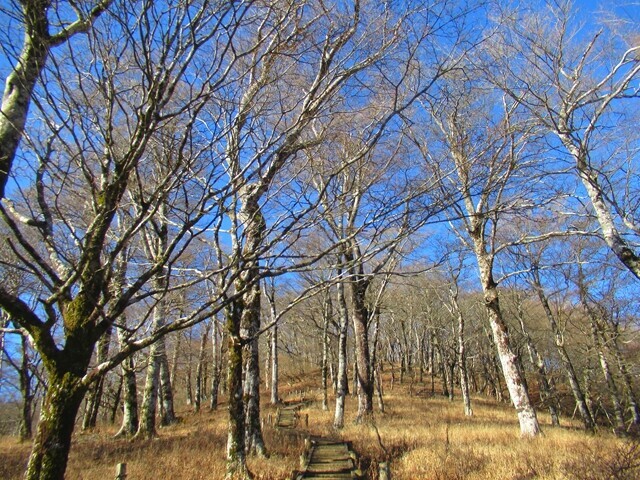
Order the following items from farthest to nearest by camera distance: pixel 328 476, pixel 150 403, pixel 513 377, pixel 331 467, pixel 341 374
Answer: pixel 341 374
pixel 150 403
pixel 513 377
pixel 331 467
pixel 328 476

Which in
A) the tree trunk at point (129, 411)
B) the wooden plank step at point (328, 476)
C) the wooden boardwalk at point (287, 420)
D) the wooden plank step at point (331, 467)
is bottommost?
the wooden plank step at point (328, 476)

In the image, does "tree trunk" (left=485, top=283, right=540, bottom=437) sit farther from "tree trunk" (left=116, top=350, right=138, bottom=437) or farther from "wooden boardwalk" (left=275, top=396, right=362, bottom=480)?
"tree trunk" (left=116, top=350, right=138, bottom=437)

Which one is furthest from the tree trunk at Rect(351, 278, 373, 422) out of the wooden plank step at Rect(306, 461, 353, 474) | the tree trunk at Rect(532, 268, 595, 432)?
the tree trunk at Rect(532, 268, 595, 432)

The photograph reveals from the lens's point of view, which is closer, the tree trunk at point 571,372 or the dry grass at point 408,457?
the dry grass at point 408,457

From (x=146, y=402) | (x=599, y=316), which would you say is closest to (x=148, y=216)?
(x=146, y=402)

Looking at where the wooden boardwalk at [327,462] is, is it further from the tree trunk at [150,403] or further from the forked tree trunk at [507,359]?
the tree trunk at [150,403]

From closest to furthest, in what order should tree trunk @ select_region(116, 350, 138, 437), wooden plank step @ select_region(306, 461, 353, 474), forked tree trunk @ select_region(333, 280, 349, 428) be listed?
wooden plank step @ select_region(306, 461, 353, 474) < tree trunk @ select_region(116, 350, 138, 437) < forked tree trunk @ select_region(333, 280, 349, 428)

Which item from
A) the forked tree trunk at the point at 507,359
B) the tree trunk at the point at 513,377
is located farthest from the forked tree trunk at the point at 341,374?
the tree trunk at the point at 513,377

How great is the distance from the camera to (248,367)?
8.63 meters

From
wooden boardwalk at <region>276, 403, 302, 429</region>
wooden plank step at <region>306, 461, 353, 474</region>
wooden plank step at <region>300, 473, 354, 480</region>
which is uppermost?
wooden boardwalk at <region>276, 403, 302, 429</region>

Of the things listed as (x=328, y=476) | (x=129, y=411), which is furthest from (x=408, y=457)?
(x=129, y=411)

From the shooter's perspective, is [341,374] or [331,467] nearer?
[331,467]

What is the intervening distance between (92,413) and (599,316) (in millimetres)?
24977

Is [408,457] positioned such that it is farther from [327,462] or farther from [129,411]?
[129,411]
